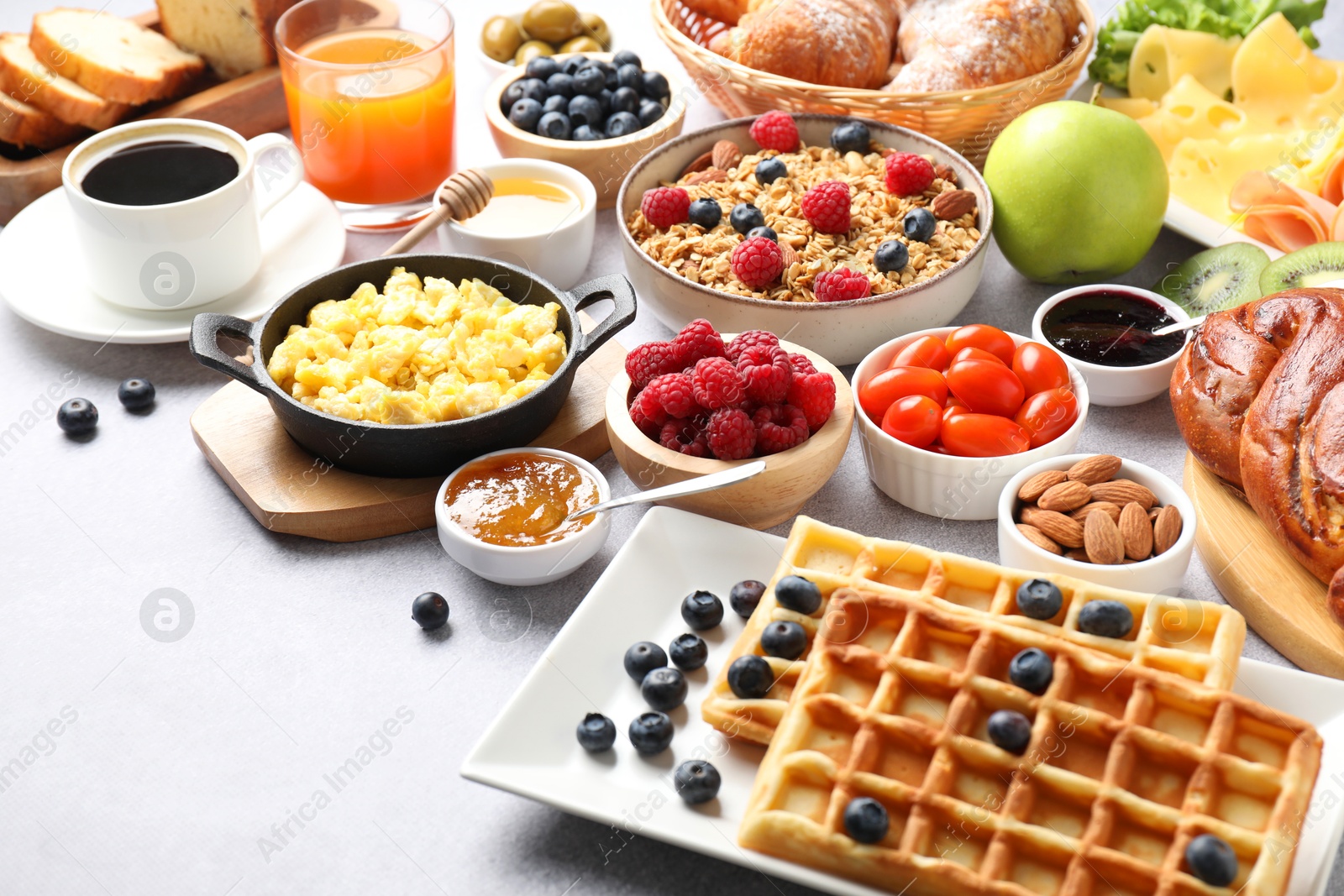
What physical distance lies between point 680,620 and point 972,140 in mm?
1391

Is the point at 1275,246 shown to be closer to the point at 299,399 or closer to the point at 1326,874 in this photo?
the point at 1326,874

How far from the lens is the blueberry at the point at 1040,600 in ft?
4.60

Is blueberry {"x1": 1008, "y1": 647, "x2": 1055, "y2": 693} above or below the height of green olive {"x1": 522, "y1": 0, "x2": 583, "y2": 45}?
above

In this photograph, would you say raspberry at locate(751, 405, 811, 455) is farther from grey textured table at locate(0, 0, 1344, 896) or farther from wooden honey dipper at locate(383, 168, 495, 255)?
wooden honey dipper at locate(383, 168, 495, 255)

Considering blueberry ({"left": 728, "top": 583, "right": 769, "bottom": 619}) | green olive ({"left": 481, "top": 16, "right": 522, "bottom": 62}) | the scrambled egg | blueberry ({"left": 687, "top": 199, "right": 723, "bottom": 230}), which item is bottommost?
blueberry ({"left": 728, "top": 583, "right": 769, "bottom": 619})

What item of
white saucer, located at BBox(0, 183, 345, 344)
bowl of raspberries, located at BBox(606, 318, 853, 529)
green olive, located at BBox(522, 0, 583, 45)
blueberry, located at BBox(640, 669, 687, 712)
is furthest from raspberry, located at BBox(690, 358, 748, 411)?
green olive, located at BBox(522, 0, 583, 45)

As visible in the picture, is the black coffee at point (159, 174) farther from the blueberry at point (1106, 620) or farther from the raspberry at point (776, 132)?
the blueberry at point (1106, 620)

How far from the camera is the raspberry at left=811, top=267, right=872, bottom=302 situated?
1945 millimetres

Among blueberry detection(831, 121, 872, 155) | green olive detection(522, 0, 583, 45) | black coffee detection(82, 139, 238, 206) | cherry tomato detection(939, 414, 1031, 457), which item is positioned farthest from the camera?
green olive detection(522, 0, 583, 45)

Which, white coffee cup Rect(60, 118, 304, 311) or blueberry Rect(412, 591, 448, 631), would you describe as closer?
blueberry Rect(412, 591, 448, 631)

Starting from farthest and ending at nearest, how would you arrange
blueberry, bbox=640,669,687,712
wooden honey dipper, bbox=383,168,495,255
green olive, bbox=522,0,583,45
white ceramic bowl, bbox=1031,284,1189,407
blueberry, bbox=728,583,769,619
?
green olive, bbox=522,0,583,45, wooden honey dipper, bbox=383,168,495,255, white ceramic bowl, bbox=1031,284,1189,407, blueberry, bbox=728,583,769,619, blueberry, bbox=640,669,687,712

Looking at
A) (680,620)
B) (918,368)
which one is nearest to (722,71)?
(918,368)

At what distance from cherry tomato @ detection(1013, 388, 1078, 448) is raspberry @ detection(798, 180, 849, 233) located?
52cm

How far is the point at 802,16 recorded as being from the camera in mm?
2455
